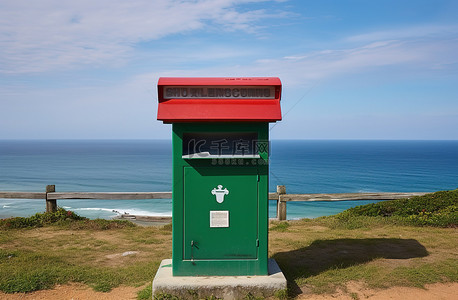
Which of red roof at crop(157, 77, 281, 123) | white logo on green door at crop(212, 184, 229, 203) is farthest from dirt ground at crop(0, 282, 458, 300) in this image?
red roof at crop(157, 77, 281, 123)

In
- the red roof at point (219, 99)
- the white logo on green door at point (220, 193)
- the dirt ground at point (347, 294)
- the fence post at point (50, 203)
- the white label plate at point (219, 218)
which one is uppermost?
the red roof at point (219, 99)

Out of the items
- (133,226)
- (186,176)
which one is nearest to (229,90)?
(186,176)

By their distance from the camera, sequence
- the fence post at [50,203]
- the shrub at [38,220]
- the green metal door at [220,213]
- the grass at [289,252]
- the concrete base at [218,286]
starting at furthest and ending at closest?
the fence post at [50,203] < the shrub at [38,220] < the grass at [289,252] < the green metal door at [220,213] < the concrete base at [218,286]

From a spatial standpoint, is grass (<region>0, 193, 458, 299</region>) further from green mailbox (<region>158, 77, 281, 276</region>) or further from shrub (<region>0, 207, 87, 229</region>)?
green mailbox (<region>158, 77, 281, 276</region>)

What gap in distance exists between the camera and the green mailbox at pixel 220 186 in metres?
5.05

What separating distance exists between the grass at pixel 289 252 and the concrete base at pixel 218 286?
0.70ft

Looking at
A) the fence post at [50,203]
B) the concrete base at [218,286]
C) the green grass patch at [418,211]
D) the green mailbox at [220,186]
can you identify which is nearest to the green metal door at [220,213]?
the green mailbox at [220,186]

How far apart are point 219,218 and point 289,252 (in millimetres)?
2550

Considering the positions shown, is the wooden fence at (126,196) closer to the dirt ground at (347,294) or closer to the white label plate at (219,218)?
the dirt ground at (347,294)

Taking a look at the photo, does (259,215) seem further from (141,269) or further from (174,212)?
(141,269)

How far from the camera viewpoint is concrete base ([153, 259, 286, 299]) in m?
4.83

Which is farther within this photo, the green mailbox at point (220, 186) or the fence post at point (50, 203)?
the fence post at point (50, 203)

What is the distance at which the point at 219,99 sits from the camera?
5164 millimetres

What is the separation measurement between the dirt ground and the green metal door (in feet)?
3.56
